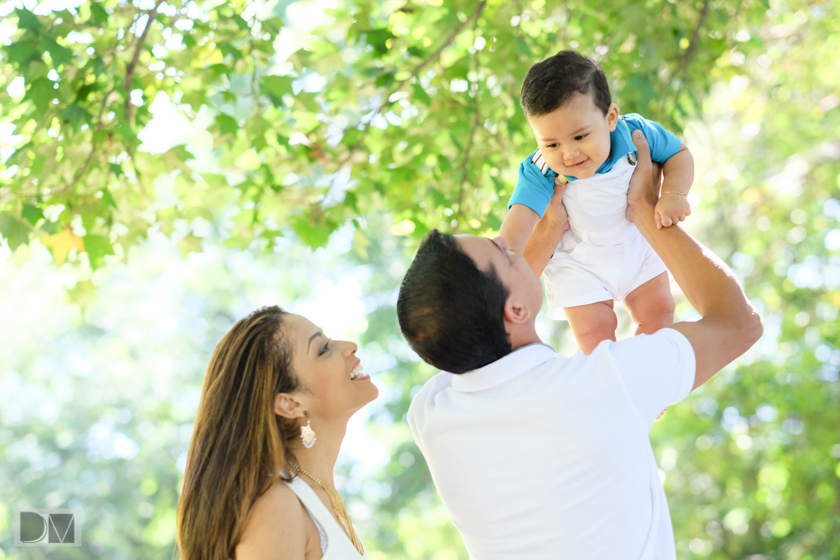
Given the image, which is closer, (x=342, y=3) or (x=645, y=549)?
(x=645, y=549)

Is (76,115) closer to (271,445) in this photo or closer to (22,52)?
(22,52)

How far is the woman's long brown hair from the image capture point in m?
1.50

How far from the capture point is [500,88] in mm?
3016

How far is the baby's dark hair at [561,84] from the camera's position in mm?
1498

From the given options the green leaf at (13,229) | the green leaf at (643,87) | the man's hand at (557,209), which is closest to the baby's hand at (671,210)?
the man's hand at (557,209)

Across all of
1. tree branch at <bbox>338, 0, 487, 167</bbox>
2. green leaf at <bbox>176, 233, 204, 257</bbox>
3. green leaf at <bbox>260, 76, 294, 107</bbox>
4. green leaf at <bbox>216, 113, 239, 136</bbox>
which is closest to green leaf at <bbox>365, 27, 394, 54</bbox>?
tree branch at <bbox>338, 0, 487, 167</bbox>

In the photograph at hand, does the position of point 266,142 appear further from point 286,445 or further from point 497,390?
point 497,390

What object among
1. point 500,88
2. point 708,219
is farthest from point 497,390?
point 708,219

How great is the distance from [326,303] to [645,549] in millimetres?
10359

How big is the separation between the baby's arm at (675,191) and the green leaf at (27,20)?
1.84 metres

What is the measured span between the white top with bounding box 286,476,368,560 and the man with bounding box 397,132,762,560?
1.07 ft

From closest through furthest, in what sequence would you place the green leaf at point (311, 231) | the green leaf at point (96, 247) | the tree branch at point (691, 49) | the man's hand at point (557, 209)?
1. the man's hand at point (557, 209)
2. the green leaf at point (96, 247)
3. the tree branch at point (691, 49)
4. the green leaf at point (311, 231)

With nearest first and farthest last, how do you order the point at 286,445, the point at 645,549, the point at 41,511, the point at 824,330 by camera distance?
the point at 645,549 → the point at 286,445 → the point at 41,511 → the point at 824,330

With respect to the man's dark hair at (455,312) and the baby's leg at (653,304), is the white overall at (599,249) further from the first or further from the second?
the man's dark hair at (455,312)
